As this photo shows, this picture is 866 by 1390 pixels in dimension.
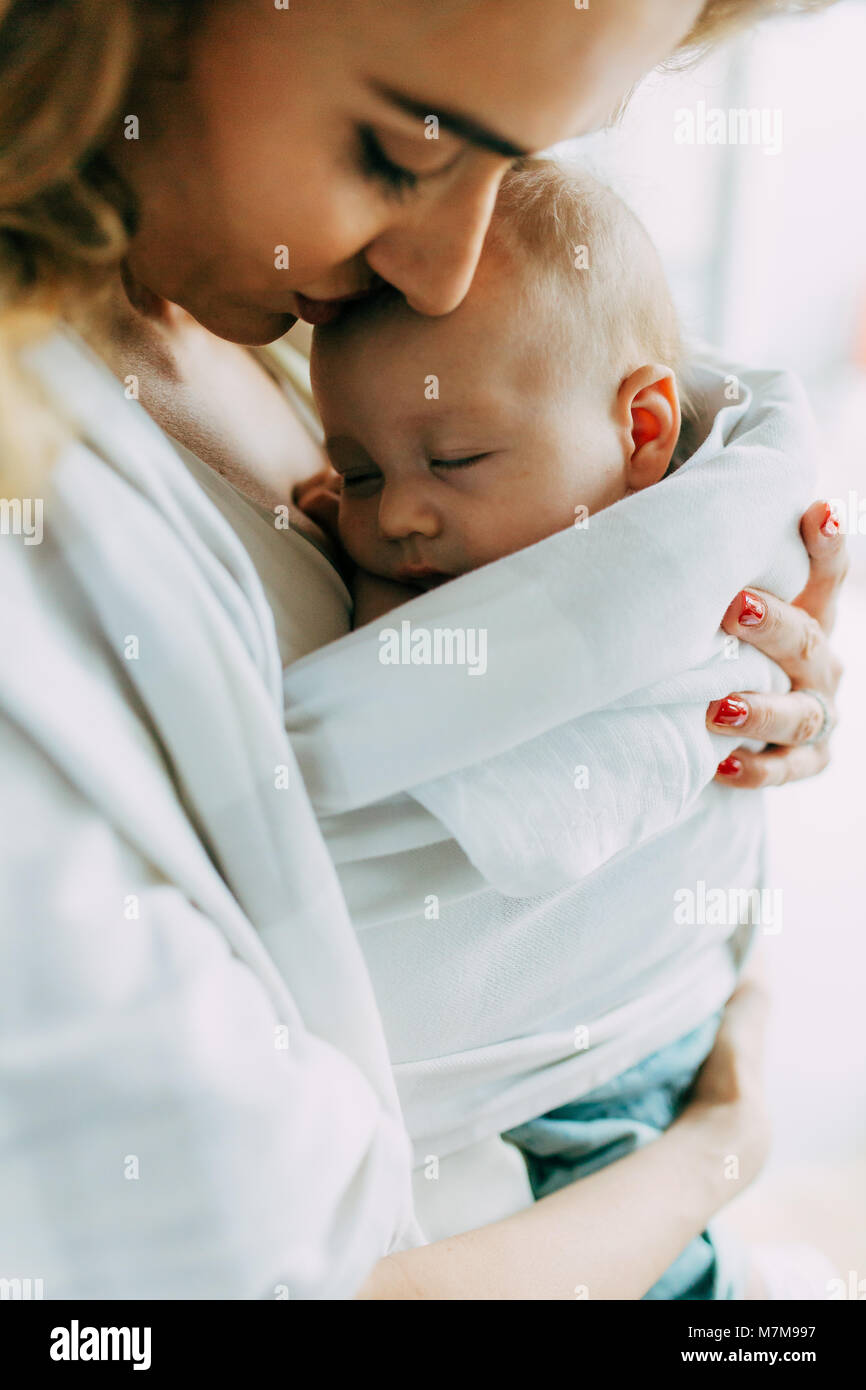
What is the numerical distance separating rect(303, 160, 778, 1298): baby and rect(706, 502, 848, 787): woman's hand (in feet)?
0.43

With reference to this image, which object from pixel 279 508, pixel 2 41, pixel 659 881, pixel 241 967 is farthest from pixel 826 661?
pixel 2 41

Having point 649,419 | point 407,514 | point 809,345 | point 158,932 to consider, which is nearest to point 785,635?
point 649,419

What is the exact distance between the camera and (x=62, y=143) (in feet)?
1.61

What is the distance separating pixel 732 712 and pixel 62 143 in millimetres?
538

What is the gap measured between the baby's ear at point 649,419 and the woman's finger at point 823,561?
0.12m

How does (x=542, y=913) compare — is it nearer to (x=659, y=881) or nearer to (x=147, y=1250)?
(x=659, y=881)

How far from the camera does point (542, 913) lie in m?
0.70

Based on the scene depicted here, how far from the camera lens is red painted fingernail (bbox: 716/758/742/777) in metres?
0.80

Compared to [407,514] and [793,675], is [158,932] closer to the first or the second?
[407,514]

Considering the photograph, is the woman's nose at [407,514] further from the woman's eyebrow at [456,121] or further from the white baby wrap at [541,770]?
the woman's eyebrow at [456,121]

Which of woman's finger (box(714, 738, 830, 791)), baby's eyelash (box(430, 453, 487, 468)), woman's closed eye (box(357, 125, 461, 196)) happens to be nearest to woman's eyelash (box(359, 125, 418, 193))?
woman's closed eye (box(357, 125, 461, 196))

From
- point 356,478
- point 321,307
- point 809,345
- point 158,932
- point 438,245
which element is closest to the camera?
point 158,932

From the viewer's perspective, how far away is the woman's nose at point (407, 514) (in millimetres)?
720

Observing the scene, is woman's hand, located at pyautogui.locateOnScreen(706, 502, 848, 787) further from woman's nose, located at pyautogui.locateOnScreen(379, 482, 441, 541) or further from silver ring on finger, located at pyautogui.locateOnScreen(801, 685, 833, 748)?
woman's nose, located at pyautogui.locateOnScreen(379, 482, 441, 541)
